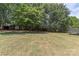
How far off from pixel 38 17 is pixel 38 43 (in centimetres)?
58

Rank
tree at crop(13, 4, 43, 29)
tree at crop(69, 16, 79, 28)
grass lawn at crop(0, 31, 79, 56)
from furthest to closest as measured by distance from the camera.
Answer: tree at crop(13, 4, 43, 29) < tree at crop(69, 16, 79, 28) < grass lawn at crop(0, 31, 79, 56)

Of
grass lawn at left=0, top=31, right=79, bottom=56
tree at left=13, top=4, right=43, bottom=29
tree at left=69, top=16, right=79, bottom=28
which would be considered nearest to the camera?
grass lawn at left=0, top=31, right=79, bottom=56

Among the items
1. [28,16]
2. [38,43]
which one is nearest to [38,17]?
[28,16]

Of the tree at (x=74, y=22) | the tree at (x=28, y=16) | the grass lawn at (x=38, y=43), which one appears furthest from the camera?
the tree at (x=28, y=16)

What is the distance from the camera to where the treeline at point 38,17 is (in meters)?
4.56

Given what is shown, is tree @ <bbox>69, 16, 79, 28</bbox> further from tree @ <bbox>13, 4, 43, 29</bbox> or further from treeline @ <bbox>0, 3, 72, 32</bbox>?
tree @ <bbox>13, 4, 43, 29</bbox>

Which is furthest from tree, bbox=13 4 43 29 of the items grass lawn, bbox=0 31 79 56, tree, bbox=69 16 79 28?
tree, bbox=69 16 79 28

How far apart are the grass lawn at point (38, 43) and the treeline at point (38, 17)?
16 cm

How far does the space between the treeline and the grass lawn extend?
0.16 meters

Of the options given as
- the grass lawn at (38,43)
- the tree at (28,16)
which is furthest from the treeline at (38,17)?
the grass lawn at (38,43)

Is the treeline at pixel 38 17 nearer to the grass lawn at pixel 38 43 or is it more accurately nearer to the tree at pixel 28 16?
the tree at pixel 28 16

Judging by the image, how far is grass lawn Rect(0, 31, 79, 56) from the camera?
436 cm

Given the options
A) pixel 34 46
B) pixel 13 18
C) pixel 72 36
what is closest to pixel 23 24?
pixel 13 18

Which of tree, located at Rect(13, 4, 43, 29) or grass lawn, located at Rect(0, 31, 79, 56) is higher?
tree, located at Rect(13, 4, 43, 29)
